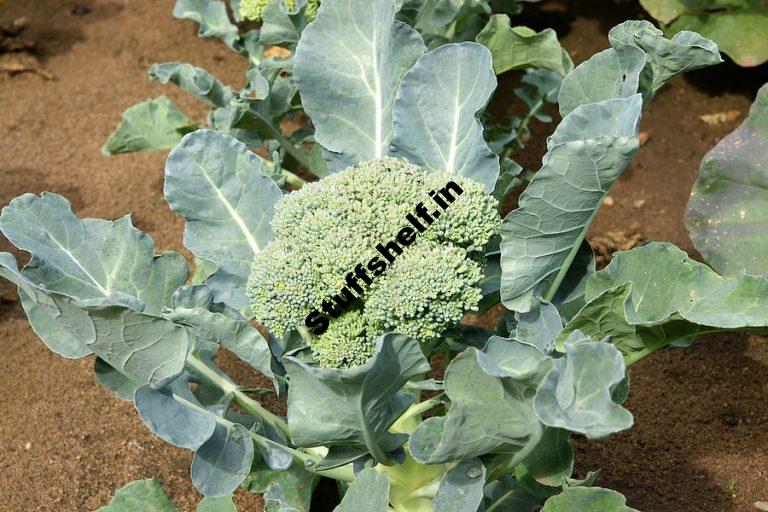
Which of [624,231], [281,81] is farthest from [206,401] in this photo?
[624,231]

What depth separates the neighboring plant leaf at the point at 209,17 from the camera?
10.1ft

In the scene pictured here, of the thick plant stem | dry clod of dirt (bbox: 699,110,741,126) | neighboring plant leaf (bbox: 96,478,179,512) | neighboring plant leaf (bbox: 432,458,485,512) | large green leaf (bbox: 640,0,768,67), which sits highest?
large green leaf (bbox: 640,0,768,67)

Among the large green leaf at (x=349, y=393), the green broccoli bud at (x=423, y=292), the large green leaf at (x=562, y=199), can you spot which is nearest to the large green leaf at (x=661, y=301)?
the large green leaf at (x=562, y=199)

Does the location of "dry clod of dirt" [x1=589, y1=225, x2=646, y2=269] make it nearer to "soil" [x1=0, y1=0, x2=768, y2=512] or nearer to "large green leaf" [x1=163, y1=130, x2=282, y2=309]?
"soil" [x1=0, y1=0, x2=768, y2=512]

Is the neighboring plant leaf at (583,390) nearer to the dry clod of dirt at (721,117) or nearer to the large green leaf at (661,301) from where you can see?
the large green leaf at (661,301)

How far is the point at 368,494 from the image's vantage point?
154cm

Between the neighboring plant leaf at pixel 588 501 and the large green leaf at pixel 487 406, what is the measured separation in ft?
0.36

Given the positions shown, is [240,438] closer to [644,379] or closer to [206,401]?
[206,401]

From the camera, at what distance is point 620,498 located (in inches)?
58.3

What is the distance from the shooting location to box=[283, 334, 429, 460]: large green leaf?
1.46 meters

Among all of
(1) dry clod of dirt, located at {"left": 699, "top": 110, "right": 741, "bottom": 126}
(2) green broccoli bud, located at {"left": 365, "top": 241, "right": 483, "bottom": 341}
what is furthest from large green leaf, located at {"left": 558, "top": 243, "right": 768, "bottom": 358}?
(1) dry clod of dirt, located at {"left": 699, "top": 110, "right": 741, "bottom": 126}

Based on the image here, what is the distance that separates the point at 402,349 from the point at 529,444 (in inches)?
12.5

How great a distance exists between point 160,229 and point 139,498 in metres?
1.56

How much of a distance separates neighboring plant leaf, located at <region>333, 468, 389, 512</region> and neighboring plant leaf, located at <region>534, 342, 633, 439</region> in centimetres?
34
